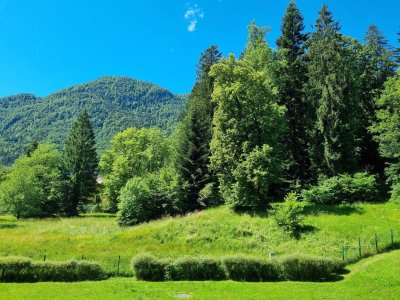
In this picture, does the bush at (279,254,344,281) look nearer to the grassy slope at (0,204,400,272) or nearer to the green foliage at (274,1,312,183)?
the grassy slope at (0,204,400,272)

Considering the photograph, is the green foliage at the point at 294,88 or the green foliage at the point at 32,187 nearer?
the green foliage at the point at 294,88

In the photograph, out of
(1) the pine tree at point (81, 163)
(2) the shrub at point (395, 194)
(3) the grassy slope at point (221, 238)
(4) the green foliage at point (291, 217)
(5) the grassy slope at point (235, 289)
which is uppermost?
(1) the pine tree at point (81, 163)

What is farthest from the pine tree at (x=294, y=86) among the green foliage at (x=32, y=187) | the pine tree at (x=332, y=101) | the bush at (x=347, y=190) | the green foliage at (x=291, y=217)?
the green foliage at (x=32, y=187)

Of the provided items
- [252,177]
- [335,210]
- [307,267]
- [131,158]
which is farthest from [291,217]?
[131,158]

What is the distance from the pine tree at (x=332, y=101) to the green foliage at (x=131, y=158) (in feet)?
95.5

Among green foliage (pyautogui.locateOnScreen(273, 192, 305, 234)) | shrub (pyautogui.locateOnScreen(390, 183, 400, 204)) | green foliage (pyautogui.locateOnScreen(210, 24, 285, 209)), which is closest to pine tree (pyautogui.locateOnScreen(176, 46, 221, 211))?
green foliage (pyautogui.locateOnScreen(210, 24, 285, 209))

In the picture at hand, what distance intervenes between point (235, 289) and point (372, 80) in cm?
3977

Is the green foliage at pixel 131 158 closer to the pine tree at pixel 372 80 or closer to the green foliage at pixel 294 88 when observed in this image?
the green foliage at pixel 294 88

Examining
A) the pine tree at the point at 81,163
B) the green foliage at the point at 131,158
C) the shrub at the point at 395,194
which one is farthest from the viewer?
the pine tree at the point at 81,163

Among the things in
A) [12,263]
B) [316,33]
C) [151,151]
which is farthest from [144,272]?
[151,151]

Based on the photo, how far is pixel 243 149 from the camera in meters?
35.2

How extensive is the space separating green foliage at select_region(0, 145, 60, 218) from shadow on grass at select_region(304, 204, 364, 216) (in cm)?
3903

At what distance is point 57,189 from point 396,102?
52.3 m

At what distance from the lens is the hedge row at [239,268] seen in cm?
2077
